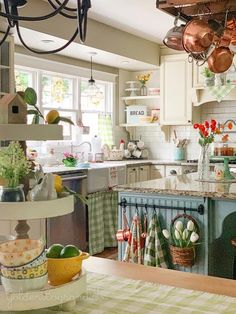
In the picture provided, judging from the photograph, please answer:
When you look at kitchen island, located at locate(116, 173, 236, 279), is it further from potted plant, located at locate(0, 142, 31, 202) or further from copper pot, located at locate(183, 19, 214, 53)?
potted plant, located at locate(0, 142, 31, 202)

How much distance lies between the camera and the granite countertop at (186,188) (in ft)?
9.92

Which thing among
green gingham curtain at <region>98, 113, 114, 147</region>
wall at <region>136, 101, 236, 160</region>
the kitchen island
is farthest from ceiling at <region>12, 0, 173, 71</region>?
the kitchen island

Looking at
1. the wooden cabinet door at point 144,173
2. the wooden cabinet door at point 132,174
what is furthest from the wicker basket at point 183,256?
the wooden cabinet door at point 144,173

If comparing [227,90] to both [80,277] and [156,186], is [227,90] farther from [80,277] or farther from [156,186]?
[80,277]

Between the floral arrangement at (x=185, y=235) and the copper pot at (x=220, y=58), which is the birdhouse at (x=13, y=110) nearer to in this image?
the floral arrangement at (x=185, y=235)

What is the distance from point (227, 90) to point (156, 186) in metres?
3.00

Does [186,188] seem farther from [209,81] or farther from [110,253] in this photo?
[209,81]

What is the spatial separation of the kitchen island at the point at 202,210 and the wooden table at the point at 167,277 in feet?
5.01

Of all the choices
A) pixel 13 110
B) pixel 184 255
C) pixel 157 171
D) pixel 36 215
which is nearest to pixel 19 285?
pixel 36 215

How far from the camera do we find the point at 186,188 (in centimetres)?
325

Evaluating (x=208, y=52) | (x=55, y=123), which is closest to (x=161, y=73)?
(x=208, y=52)

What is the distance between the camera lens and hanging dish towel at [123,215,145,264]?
3266mm

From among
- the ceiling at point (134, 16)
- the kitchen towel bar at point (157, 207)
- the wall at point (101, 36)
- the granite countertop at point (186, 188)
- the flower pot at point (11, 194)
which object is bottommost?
the kitchen towel bar at point (157, 207)

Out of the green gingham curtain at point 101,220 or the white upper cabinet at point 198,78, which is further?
the white upper cabinet at point 198,78
